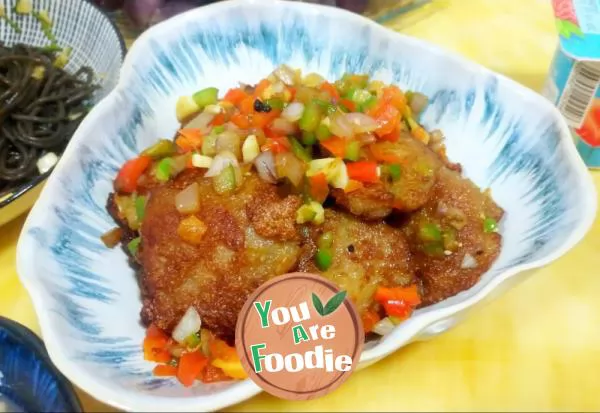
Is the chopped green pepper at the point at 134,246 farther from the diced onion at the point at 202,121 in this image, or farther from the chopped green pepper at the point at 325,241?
the chopped green pepper at the point at 325,241

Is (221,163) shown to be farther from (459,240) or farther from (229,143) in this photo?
(459,240)

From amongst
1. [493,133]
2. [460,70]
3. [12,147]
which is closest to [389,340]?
[493,133]

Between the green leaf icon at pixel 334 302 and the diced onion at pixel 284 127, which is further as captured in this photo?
the diced onion at pixel 284 127

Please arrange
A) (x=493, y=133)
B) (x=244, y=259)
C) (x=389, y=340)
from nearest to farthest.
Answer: (x=389, y=340) < (x=244, y=259) < (x=493, y=133)

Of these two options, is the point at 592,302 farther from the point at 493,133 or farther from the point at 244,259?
the point at 244,259

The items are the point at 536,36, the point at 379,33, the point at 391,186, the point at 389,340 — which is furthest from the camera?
the point at 536,36

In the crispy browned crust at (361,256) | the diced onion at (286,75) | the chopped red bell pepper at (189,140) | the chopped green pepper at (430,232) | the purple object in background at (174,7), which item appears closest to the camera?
the crispy browned crust at (361,256)

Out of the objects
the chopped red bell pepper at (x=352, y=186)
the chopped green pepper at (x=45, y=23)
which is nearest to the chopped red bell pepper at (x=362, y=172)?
the chopped red bell pepper at (x=352, y=186)
